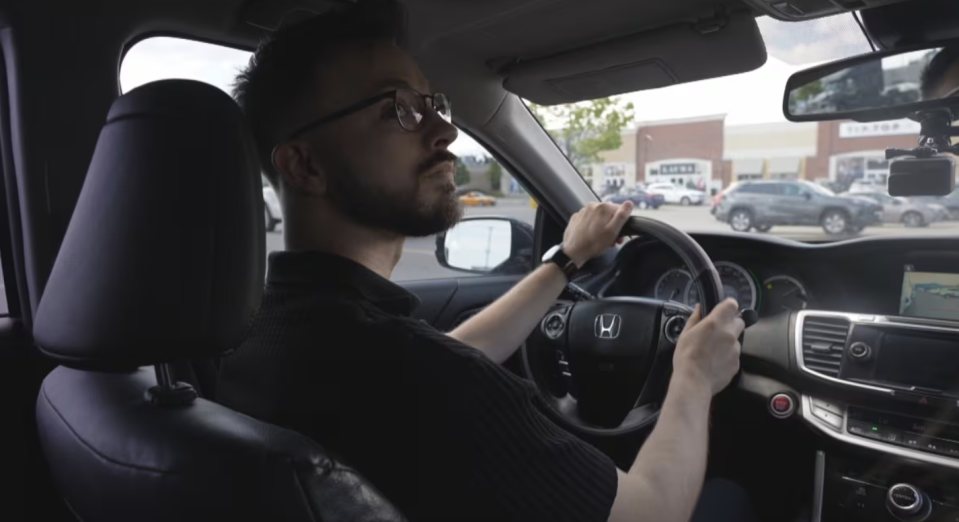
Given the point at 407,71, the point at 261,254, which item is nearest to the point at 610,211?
the point at 407,71

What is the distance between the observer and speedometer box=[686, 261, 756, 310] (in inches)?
121

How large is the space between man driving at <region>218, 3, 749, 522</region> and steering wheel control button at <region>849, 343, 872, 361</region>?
33.7 inches

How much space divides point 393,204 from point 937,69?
1809 mm

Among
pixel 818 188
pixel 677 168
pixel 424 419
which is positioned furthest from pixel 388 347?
pixel 677 168

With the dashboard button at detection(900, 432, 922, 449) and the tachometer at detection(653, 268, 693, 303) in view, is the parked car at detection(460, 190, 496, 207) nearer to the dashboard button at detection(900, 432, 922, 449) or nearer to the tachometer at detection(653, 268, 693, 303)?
the tachometer at detection(653, 268, 693, 303)

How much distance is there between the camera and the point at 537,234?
12.4 ft

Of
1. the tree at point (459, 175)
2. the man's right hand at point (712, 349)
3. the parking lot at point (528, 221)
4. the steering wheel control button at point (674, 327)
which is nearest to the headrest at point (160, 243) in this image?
the tree at point (459, 175)

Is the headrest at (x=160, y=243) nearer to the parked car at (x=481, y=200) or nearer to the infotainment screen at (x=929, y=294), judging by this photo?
the parked car at (x=481, y=200)

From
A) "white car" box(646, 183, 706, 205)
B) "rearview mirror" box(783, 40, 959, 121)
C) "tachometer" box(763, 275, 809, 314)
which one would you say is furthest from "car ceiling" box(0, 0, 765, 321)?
"white car" box(646, 183, 706, 205)

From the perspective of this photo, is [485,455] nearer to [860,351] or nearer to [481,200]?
[860,351]

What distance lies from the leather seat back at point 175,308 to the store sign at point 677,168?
3.70 metres

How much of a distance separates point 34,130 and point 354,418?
1.77 meters

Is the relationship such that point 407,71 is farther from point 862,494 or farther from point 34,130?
point 862,494

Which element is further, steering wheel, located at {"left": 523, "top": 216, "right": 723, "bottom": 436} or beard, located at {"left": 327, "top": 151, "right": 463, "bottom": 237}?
steering wheel, located at {"left": 523, "top": 216, "right": 723, "bottom": 436}
